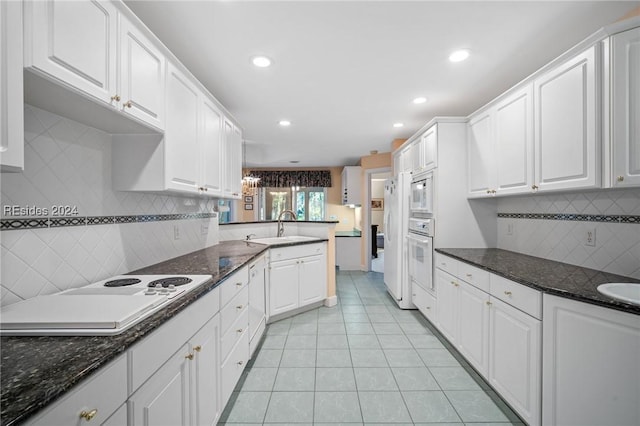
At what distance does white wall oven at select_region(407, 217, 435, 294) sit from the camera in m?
2.87

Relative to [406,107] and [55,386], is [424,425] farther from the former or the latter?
[406,107]

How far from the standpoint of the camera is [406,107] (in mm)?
3158

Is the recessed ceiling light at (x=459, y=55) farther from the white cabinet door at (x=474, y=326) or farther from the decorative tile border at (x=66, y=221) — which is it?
the decorative tile border at (x=66, y=221)

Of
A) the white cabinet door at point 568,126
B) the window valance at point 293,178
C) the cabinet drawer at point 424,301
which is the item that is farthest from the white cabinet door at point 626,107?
the window valance at point 293,178

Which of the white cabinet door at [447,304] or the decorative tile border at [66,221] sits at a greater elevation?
the decorative tile border at [66,221]

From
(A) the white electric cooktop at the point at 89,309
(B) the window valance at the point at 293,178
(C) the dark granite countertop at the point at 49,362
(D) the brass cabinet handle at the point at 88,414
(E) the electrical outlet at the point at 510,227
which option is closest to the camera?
(C) the dark granite countertop at the point at 49,362

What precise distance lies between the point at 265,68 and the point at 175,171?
120 centimetres

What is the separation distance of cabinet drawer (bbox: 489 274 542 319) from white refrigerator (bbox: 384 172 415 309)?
1.72 meters

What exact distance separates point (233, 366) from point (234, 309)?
1.19 feet

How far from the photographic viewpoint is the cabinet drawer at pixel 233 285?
5.31ft

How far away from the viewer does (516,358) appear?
159 cm

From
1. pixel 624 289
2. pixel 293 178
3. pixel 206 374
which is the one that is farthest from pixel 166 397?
pixel 293 178

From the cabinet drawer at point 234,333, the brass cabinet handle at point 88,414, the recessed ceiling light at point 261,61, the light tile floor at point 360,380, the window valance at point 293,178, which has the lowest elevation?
the light tile floor at point 360,380

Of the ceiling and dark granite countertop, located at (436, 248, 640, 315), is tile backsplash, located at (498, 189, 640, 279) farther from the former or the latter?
the ceiling
